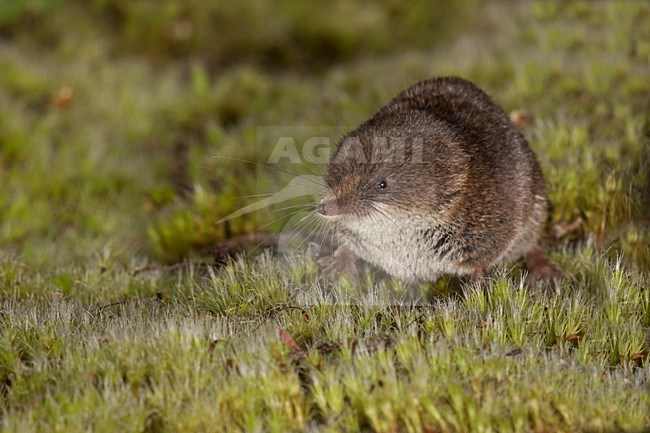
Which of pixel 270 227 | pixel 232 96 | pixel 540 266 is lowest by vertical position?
pixel 540 266

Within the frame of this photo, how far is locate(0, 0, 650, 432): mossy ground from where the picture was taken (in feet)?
9.80

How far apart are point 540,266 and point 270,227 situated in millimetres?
1974

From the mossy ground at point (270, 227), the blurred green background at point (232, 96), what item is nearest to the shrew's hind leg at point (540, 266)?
the mossy ground at point (270, 227)

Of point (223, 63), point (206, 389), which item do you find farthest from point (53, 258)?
point (223, 63)

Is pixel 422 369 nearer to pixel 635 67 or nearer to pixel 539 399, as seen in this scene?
pixel 539 399

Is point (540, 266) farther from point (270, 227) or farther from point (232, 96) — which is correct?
point (232, 96)

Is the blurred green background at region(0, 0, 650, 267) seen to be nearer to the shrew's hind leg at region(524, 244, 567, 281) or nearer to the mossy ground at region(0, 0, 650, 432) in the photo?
the mossy ground at region(0, 0, 650, 432)

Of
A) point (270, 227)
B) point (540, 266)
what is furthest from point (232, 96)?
point (540, 266)

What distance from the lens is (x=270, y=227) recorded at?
17.0 ft

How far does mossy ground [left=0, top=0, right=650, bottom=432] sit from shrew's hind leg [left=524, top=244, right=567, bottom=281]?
0.11 meters

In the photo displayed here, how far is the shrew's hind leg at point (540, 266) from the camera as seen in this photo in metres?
4.41

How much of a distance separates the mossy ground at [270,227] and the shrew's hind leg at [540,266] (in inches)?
4.2

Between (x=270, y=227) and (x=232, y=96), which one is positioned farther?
(x=232, y=96)

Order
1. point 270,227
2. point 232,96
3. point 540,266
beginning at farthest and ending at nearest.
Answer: point 232,96 → point 270,227 → point 540,266
